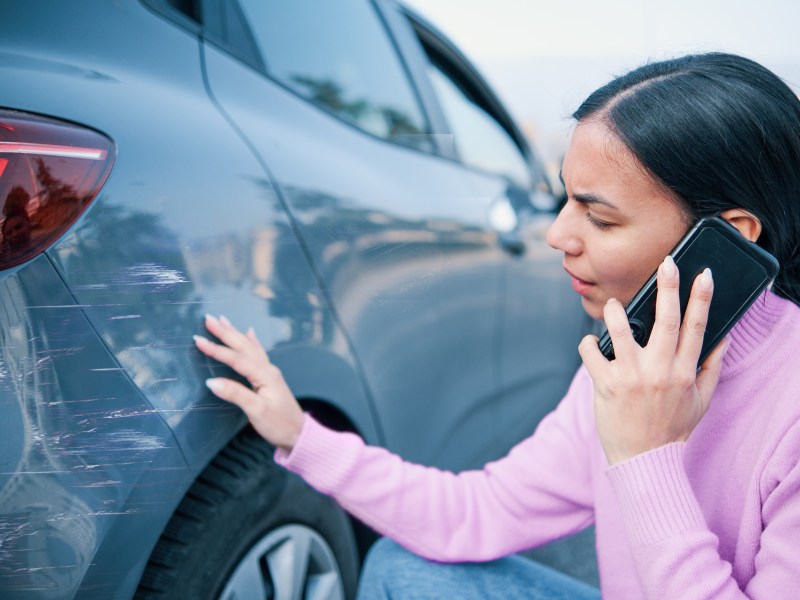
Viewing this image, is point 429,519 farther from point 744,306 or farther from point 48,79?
point 48,79

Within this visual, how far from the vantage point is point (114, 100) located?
1.13 meters

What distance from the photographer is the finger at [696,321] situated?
1081 millimetres

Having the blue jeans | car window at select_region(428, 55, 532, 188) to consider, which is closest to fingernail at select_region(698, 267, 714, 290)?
the blue jeans

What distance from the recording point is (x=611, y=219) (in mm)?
1160

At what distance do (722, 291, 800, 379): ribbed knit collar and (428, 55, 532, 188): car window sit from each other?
1.43m

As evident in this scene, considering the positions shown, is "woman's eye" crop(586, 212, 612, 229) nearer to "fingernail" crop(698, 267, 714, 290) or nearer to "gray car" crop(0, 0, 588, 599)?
"fingernail" crop(698, 267, 714, 290)

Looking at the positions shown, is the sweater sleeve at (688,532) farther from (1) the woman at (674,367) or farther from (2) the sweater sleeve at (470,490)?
(2) the sweater sleeve at (470,490)

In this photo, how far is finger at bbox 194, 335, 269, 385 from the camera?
1.19 metres

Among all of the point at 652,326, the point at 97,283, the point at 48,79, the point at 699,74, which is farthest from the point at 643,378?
the point at 48,79

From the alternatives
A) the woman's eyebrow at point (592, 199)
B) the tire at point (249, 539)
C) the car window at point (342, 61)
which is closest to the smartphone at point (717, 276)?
the woman's eyebrow at point (592, 199)

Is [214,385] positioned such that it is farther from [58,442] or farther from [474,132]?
[474,132]

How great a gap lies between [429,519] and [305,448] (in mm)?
258

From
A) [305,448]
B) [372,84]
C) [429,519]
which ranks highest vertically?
[372,84]

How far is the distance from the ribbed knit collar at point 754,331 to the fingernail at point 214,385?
0.75 meters
